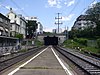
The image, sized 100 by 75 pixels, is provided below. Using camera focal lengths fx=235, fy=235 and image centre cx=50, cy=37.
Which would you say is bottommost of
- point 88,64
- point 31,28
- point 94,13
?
point 88,64

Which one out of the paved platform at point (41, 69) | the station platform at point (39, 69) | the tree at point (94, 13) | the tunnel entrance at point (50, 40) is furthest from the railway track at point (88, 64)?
the tunnel entrance at point (50, 40)

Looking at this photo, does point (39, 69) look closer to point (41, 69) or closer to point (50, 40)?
point (41, 69)

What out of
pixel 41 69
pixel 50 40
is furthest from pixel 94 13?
pixel 41 69

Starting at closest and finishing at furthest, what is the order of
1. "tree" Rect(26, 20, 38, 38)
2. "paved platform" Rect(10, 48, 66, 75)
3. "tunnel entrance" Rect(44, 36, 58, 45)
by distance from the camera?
"paved platform" Rect(10, 48, 66, 75) → "tunnel entrance" Rect(44, 36, 58, 45) → "tree" Rect(26, 20, 38, 38)

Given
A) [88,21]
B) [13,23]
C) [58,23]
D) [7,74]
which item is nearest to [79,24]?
[58,23]

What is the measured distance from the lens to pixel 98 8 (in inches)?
4240

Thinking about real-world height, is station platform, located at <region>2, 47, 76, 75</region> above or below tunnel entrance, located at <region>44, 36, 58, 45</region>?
below

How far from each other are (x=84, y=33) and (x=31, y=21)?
1576 inches

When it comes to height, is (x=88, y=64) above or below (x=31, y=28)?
below

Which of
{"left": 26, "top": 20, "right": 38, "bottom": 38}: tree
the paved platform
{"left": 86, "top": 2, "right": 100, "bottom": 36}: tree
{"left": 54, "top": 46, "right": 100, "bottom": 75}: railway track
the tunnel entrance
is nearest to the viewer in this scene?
the paved platform

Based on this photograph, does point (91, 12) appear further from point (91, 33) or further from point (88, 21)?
point (91, 33)

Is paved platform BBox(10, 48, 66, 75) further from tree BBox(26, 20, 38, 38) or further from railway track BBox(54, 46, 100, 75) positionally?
tree BBox(26, 20, 38, 38)

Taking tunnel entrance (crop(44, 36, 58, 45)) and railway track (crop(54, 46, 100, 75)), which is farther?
tunnel entrance (crop(44, 36, 58, 45))

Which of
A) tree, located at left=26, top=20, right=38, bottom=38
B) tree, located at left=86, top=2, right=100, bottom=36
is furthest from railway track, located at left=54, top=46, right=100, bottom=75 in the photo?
tree, located at left=26, top=20, right=38, bottom=38
